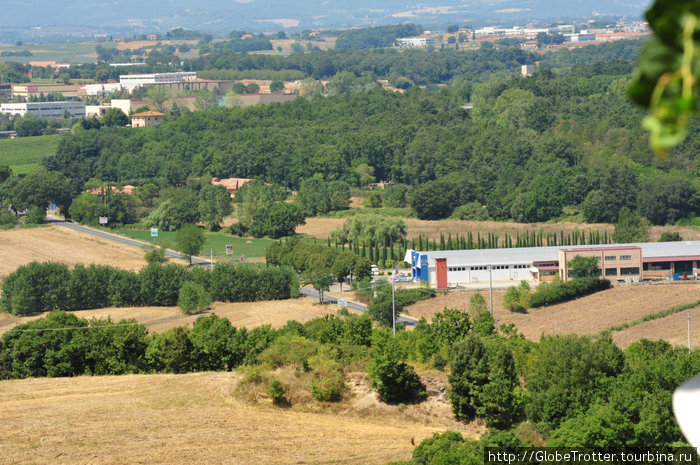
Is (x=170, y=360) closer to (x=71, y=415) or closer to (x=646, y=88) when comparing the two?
(x=71, y=415)

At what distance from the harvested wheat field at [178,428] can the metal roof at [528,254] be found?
21.8m

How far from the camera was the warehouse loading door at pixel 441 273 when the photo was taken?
43.0m

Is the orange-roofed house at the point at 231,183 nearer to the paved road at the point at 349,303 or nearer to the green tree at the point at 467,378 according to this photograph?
the paved road at the point at 349,303

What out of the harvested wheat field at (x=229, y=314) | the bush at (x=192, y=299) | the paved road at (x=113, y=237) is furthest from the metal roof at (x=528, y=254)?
the paved road at (x=113, y=237)

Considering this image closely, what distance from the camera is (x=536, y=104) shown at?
8419 cm

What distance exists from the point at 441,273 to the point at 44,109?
9215 cm

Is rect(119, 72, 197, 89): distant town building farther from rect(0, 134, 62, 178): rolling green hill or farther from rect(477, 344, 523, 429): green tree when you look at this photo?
rect(477, 344, 523, 429): green tree

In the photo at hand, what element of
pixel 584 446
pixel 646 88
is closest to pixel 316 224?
pixel 584 446

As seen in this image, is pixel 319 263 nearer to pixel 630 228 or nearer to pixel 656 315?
pixel 656 315

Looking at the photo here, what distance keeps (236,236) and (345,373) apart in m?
37.0

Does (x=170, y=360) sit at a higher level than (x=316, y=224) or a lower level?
higher

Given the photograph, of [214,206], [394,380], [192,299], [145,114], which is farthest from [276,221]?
[145,114]

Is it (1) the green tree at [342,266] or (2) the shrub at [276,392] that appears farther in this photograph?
(1) the green tree at [342,266]

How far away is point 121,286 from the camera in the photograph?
40156 mm
